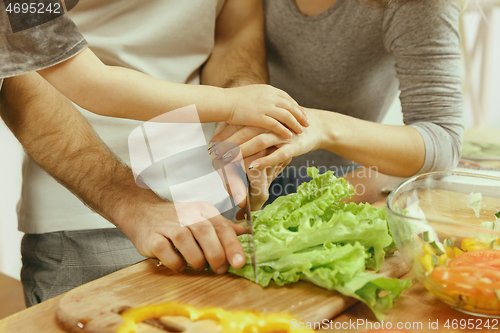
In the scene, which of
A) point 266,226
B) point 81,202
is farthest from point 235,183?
point 81,202

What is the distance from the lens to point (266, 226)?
2.22ft

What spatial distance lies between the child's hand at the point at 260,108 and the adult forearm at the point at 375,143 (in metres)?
0.15

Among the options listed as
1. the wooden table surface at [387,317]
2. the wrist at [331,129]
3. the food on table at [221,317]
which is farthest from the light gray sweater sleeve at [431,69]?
the food on table at [221,317]

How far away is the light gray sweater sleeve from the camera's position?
1003mm

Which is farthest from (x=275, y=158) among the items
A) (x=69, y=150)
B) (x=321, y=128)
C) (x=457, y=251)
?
(x=69, y=150)

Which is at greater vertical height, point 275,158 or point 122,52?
point 122,52

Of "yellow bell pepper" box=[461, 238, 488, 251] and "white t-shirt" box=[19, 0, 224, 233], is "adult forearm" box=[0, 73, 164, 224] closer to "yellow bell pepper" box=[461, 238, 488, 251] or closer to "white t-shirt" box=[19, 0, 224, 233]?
"white t-shirt" box=[19, 0, 224, 233]

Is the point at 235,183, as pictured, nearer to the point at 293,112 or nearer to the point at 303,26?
the point at 293,112

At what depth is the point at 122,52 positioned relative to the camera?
3.36ft

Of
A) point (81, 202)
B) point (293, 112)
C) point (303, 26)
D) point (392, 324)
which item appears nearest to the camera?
point (392, 324)

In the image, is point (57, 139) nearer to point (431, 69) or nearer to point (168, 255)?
point (168, 255)

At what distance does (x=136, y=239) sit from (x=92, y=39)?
59 centimetres

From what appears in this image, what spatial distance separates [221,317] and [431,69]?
0.87 m

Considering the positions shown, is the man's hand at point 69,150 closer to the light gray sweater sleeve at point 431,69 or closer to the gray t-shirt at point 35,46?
the gray t-shirt at point 35,46
